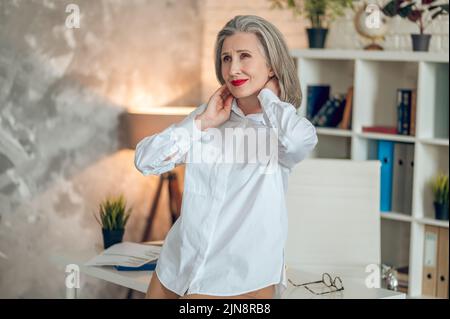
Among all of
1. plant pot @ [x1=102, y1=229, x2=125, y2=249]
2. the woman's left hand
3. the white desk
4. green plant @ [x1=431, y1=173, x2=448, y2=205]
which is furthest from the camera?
green plant @ [x1=431, y1=173, x2=448, y2=205]

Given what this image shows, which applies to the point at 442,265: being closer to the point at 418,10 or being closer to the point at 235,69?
the point at 418,10

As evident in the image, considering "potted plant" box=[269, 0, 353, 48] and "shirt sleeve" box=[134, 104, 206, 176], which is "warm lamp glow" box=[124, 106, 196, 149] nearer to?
"potted plant" box=[269, 0, 353, 48]

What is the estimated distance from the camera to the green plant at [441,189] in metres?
3.76

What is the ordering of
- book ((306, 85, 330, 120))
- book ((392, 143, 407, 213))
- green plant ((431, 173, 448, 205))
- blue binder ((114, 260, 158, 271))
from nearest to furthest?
blue binder ((114, 260, 158, 271)) < green plant ((431, 173, 448, 205)) < book ((392, 143, 407, 213)) < book ((306, 85, 330, 120))

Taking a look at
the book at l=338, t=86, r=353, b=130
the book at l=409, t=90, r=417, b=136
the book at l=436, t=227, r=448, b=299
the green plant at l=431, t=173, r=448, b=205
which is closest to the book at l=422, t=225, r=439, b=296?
the book at l=436, t=227, r=448, b=299

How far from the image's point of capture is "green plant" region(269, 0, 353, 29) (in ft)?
13.9

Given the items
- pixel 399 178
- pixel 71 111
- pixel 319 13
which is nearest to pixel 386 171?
pixel 399 178

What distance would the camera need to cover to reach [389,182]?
402cm

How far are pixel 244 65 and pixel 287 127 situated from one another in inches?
6.9

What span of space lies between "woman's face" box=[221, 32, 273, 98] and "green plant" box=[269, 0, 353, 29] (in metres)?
2.48

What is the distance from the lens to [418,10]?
385cm

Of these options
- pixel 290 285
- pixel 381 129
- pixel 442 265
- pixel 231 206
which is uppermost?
pixel 381 129
